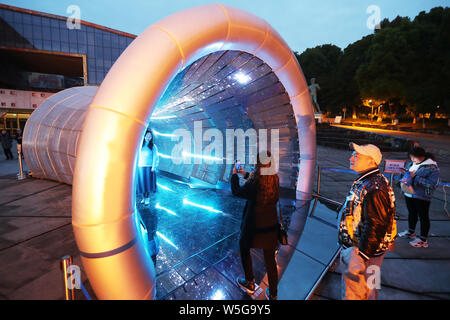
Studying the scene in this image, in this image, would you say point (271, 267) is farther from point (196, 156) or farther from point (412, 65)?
point (412, 65)

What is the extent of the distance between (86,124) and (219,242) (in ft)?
8.77

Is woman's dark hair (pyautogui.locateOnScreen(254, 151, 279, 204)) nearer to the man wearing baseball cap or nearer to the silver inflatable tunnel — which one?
the man wearing baseball cap

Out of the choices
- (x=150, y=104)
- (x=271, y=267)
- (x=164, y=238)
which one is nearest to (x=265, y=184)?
(x=271, y=267)

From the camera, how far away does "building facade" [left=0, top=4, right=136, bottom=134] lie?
79.2ft

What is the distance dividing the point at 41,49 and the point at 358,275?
3530cm

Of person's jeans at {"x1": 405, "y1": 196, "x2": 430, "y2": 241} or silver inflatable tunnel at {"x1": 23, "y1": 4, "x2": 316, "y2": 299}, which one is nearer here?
silver inflatable tunnel at {"x1": 23, "y1": 4, "x2": 316, "y2": 299}

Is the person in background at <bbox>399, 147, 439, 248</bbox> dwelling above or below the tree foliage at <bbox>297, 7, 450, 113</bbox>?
below

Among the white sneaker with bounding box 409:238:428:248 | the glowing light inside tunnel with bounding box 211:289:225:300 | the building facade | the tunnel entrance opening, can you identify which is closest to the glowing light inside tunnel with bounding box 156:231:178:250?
the tunnel entrance opening

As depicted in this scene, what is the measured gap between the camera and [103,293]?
206 cm

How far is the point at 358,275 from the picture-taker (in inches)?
81.0

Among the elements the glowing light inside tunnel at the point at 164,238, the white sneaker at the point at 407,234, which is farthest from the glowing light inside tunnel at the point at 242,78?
the white sneaker at the point at 407,234

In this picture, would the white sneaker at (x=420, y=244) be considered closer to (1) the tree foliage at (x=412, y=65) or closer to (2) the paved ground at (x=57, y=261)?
(2) the paved ground at (x=57, y=261)

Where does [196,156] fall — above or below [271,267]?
above

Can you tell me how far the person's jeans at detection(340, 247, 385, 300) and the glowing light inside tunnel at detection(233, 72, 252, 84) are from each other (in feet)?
10.7
